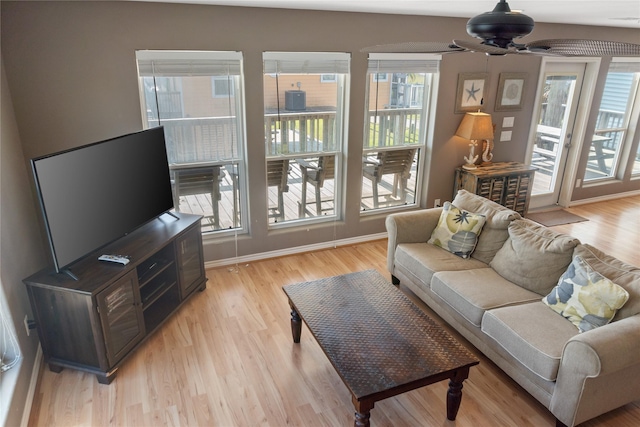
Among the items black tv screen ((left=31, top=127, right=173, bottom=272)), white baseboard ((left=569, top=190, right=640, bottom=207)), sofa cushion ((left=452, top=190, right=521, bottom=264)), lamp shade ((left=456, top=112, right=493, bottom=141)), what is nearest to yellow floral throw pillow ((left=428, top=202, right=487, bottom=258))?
sofa cushion ((left=452, top=190, right=521, bottom=264))

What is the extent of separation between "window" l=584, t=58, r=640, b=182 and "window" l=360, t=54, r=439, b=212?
111 inches

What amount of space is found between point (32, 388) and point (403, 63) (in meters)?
3.98

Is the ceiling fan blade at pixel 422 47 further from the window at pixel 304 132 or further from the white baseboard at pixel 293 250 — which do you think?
the white baseboard at pixel 293 250

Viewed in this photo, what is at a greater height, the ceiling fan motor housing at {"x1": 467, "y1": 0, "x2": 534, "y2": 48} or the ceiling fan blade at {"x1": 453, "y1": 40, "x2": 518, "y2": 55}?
the ceiling fan motor housing at {"x1": 467, "y1": 0, "x2": 534, "y2": 48}

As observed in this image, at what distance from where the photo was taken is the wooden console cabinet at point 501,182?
4.84 meters

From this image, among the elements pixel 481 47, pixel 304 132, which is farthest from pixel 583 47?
pixel 304 132

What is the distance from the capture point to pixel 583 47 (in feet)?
5.70

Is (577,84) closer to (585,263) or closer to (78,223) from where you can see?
(585,263)

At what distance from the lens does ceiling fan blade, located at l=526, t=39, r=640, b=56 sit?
1.62 metres

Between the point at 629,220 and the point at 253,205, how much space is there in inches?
187

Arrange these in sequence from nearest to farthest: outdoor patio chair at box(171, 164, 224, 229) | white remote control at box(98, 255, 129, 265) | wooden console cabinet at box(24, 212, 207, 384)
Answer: wooden console cabinet at box(24, 212, 207, 384), white remote control at box(98, 255, 129, 265), outdoor patio chair at box(171, 164, 224, 229)

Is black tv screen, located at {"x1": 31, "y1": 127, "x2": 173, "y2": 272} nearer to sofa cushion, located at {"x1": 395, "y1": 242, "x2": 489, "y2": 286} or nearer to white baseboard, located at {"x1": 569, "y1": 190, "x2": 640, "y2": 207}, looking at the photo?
sofa cushion, located at {"x1": 395, "y1": 242, "x2": 489, "y2": 286}

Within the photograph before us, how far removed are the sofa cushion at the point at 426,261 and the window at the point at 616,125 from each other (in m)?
3.79

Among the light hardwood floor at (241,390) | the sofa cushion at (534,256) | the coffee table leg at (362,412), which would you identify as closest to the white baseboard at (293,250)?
the light hardwood floor at (241,390)
